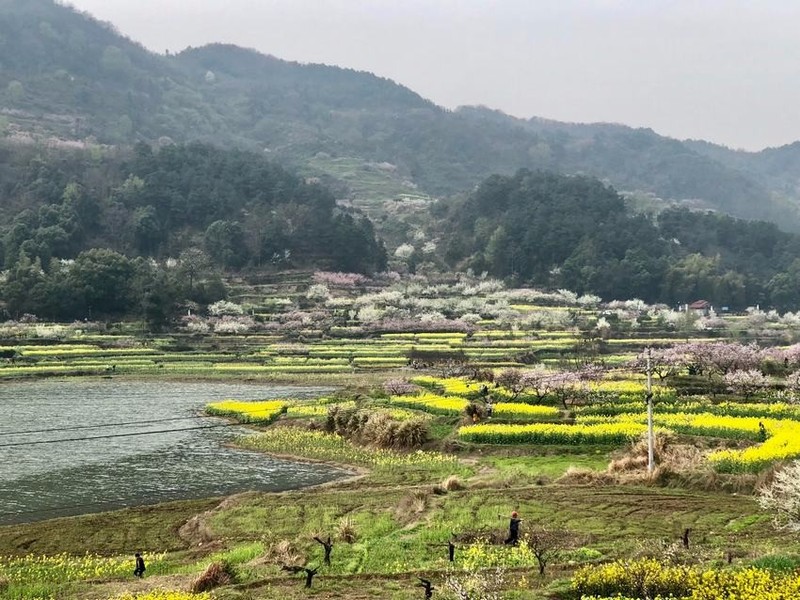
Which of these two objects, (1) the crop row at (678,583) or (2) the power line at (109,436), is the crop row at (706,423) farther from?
(2) the power line at (109,436)

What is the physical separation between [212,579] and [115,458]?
661 inches

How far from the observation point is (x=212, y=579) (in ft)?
42.4

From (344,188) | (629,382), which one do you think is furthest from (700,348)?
(344,188)

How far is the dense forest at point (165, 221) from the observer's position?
78188 millimetres

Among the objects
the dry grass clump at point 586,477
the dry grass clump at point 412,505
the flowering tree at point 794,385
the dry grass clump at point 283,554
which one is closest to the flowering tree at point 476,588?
the dry grass clump at point 283,554

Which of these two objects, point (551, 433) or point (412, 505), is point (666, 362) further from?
point (412, 505)

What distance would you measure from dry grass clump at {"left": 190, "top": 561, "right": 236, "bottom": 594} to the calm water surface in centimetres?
999

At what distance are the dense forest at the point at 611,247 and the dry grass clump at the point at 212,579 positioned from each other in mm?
86688

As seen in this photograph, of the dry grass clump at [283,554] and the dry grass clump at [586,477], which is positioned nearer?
the dry grass clump at [283,554]

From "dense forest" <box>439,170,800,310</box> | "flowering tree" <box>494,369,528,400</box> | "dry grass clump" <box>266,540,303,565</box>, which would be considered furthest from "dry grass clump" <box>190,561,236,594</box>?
"dense forest" <box>439,170,800,310</box>

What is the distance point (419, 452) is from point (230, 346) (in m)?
37.4

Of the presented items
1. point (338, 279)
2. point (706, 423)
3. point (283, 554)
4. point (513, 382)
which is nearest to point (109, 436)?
point (513, 382)

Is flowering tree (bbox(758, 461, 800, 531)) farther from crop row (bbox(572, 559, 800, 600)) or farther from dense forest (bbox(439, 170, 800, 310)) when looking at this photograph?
dense forest (bbox(439, 170, 800, 310))

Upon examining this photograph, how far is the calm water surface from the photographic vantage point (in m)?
23.0
